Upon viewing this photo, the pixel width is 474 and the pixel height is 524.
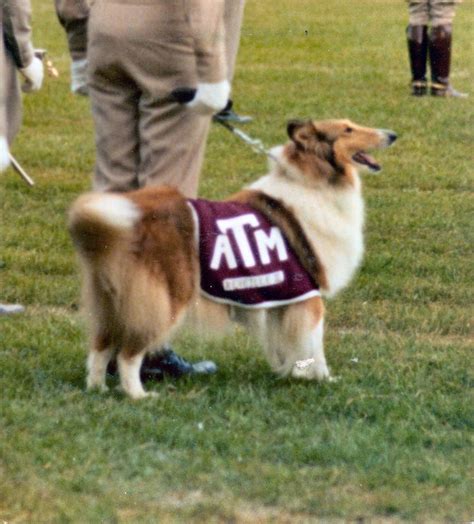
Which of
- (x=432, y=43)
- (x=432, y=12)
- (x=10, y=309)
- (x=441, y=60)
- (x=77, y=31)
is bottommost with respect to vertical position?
(x=441, y=60)

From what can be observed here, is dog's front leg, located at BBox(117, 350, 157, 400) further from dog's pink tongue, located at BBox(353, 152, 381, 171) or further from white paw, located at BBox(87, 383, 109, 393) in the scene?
dog's pink tongue, located at BBox(353, 152, 381, 171)

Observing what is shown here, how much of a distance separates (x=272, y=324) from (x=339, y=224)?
521 mm

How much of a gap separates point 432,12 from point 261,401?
10.0 meters

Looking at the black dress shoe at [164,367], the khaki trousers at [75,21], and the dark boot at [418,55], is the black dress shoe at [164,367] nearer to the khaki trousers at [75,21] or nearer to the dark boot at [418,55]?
the khaki trousers at [75,21]

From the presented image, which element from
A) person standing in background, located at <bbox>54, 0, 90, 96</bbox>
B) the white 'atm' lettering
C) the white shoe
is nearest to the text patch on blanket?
the white 'atm' lettering

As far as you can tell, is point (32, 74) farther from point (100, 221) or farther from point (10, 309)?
point (100, 221)

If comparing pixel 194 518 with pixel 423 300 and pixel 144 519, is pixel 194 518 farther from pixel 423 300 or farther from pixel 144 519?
pixel 423 300

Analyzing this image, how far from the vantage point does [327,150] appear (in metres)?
5.94

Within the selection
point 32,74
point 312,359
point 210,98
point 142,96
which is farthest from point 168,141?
point 32,74

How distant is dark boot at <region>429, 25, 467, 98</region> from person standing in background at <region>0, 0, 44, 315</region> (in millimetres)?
8127

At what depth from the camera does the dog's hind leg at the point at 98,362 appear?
5.66m

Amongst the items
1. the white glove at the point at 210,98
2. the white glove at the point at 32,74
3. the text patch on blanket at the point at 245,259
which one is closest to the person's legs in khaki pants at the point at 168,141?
the white glove at the point at 210,98

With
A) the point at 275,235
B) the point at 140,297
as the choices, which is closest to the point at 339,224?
the point at 275,235

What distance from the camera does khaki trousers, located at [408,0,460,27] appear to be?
1472 centimetres
